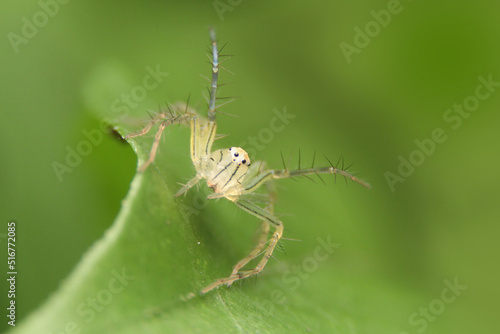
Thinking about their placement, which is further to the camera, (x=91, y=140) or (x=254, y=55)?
(x=254, y=55)

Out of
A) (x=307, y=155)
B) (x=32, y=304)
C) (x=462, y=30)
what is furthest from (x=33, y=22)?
(x=462, y=30)

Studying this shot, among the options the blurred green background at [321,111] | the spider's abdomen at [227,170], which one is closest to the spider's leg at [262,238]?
the blurred green background at [321,111]

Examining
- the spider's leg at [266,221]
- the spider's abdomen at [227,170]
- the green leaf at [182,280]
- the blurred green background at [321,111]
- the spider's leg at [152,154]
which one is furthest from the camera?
the blurred green background at [321,111]

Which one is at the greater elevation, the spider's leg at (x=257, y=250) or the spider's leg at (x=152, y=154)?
the spider's leg at (x=152, y=154)

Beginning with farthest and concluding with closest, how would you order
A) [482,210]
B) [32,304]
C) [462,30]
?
[482,210] < [462,30] < [32,304]

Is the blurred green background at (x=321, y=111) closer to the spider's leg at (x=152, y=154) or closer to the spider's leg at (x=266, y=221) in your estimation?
the spider's leg at (x=266, y=221)

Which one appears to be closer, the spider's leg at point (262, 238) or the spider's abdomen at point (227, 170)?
the spider's leg at point (262, 238)

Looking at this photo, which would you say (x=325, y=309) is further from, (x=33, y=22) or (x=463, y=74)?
(x=33, y=22)
